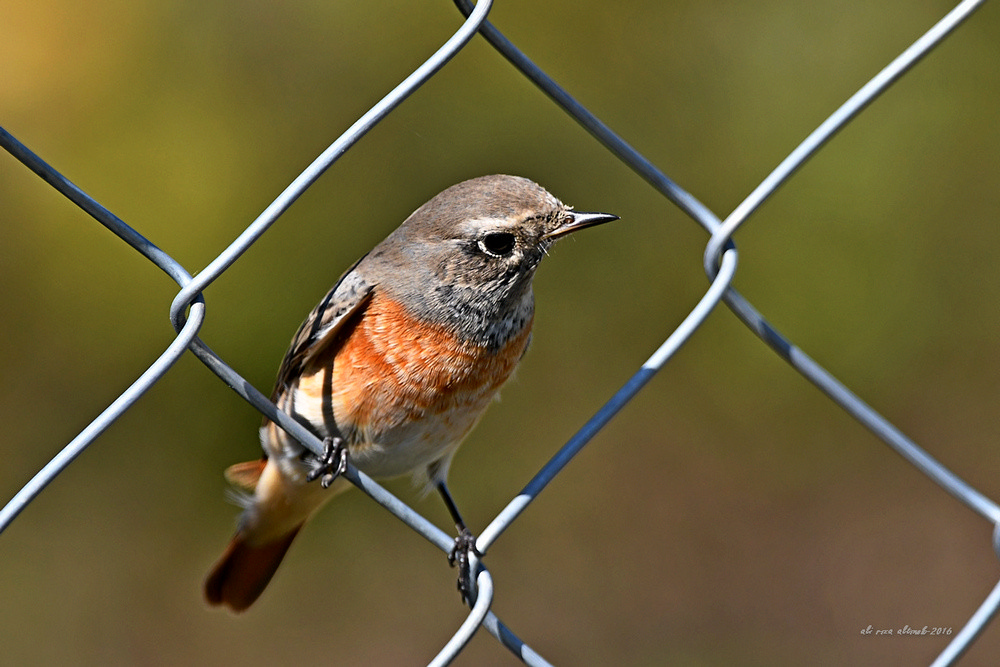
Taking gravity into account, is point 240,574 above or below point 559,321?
below

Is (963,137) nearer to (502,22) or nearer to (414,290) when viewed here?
(502,22)

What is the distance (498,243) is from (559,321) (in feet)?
6.56

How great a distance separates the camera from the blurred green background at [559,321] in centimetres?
385

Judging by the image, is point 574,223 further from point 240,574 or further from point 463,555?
point 240,574

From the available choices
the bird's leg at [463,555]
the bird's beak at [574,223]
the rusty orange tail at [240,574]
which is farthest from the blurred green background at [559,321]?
the bird's beak at [574,223]

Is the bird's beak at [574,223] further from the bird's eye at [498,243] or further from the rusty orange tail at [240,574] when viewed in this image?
the rusty orange tail at [240,574]

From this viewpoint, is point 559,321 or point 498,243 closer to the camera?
point 498,243

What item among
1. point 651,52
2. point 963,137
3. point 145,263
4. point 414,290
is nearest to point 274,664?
point 145,263

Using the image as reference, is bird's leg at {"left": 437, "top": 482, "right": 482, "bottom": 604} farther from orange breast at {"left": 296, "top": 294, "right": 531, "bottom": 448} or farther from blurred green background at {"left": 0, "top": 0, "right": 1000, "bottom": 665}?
blurred green background at {"left": 0, "top": 0, "right": 1000, "bottom": 665}

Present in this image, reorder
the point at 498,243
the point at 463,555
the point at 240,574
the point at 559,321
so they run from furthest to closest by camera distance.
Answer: the point at 559,321, the point at 240,574, the point at 498,243, the point at 463,555

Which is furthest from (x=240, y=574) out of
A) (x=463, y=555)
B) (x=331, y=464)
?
(x=463, y=555)

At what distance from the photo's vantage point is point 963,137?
4.68 meters

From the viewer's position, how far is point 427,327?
8.05 feet

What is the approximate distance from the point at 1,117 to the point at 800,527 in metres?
3.92
